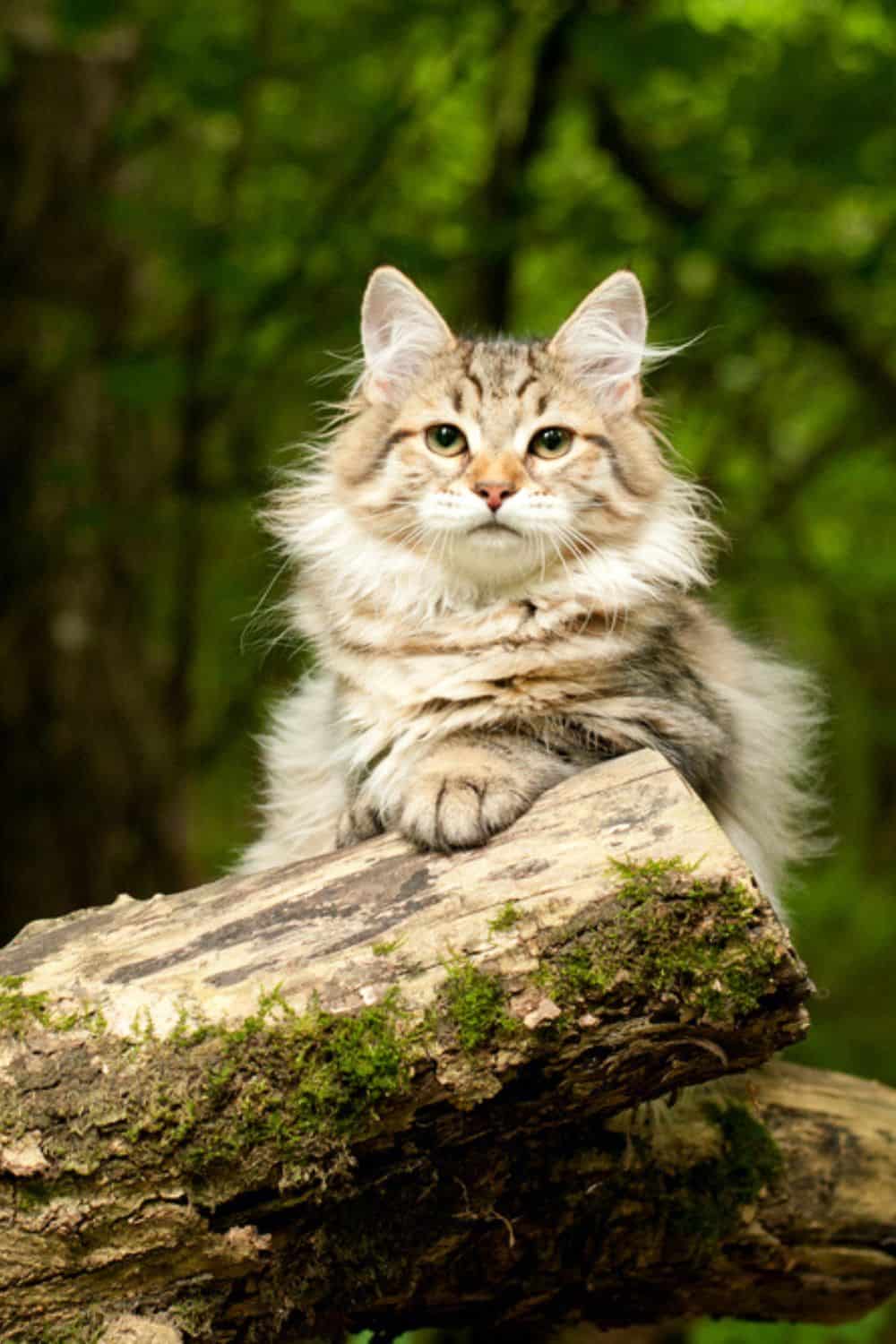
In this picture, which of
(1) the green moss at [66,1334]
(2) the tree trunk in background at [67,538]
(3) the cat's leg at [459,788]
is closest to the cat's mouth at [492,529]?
(3) the cat's leg at [459,788]

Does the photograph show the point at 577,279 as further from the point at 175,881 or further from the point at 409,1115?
the point at 409,1115

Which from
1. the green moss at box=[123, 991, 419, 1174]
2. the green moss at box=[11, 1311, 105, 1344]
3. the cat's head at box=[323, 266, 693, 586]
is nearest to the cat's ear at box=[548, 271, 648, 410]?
the cat's head at box=[323, 266, 693, 586]

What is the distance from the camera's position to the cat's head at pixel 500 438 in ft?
10.4

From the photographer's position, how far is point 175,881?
5.91 meters

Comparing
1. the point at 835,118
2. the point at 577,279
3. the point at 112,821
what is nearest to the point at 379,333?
the point at 835,118

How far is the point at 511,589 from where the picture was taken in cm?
324

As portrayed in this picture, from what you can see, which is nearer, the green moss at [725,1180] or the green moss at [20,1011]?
the green moss at [20,1011]

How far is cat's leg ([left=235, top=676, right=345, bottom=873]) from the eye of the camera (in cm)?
356

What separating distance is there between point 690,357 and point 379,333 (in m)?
3.08

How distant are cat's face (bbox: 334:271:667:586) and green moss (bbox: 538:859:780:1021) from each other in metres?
1.02

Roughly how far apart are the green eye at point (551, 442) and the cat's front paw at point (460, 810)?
87cm

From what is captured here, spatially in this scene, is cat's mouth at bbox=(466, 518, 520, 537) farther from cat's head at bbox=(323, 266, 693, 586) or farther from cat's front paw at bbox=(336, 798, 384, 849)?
cat's front paw at bbox=(336, 798, 384, 849)

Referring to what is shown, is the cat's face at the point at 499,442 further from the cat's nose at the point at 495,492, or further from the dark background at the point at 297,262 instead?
the dark background at the point at 297,262

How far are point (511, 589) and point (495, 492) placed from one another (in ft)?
0.82
